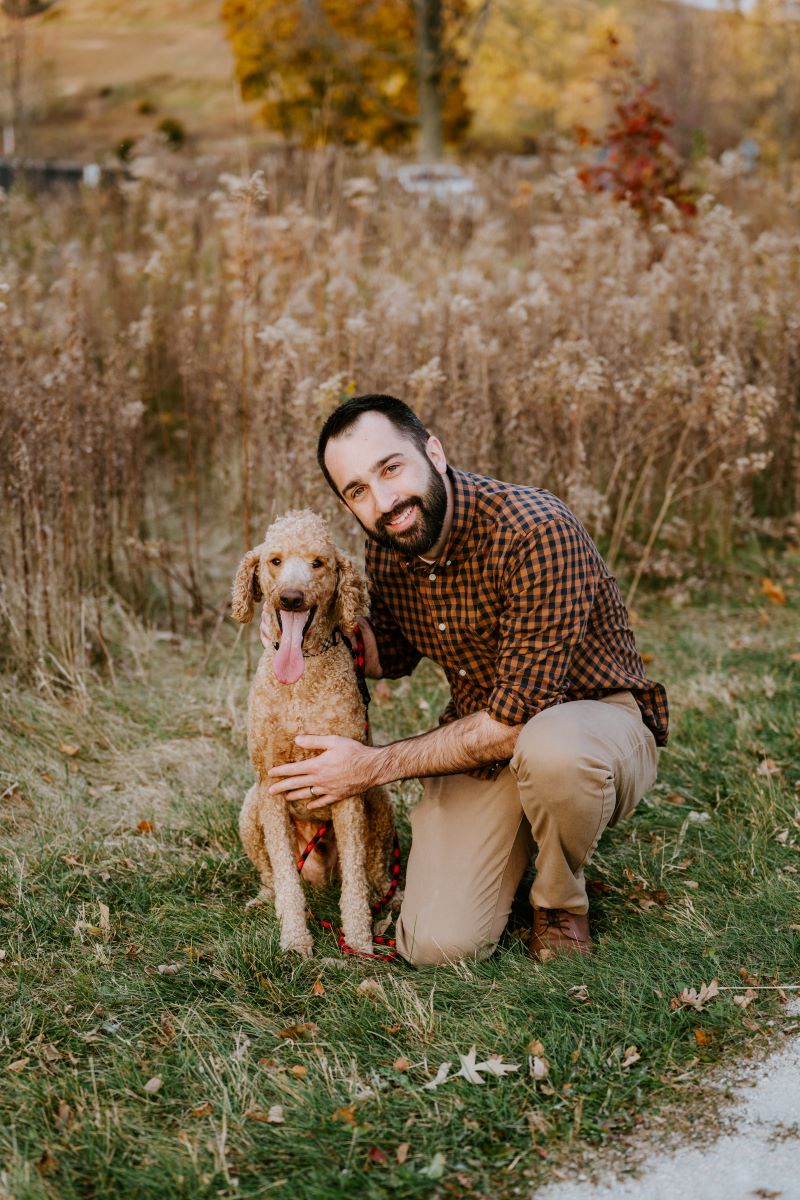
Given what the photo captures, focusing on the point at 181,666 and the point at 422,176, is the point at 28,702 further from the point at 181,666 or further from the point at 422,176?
the point at 422,176

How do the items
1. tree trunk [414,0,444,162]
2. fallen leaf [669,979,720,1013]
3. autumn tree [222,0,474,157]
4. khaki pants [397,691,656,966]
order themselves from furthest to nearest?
tree trunk [414,0,444,162], autumn tree [222,0,474,157], khaki pants [397,691,656,966], fallen leaf [669,979,720,1013]

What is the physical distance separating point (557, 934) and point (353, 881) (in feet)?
1.97

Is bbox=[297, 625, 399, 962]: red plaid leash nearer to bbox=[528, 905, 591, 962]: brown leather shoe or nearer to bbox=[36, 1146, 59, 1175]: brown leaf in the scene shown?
bbox=[528, 905, 591, 962]: brown leather shoe

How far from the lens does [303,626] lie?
3039mm

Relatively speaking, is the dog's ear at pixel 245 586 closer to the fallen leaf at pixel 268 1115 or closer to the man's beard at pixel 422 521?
the man's beard at pixel 422 521

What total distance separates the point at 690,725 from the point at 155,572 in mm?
2860

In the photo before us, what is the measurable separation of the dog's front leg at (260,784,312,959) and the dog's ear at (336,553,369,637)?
558mm

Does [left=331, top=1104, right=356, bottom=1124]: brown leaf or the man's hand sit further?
the man's hand

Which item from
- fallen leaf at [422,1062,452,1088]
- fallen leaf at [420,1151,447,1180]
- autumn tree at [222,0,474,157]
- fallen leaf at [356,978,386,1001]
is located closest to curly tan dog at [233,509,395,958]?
fallen leaf at [356,978,386,1001]

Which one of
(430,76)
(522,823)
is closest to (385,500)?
(522,823)

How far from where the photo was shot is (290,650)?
2.97m

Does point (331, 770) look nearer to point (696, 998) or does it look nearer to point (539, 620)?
point (539, 620)

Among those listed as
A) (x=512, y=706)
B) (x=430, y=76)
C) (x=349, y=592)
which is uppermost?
(x=430, y=76)

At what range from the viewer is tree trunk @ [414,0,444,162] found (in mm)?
17875
